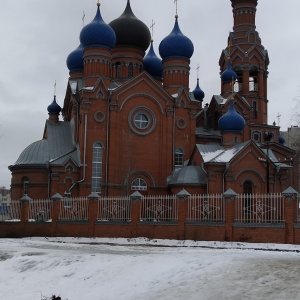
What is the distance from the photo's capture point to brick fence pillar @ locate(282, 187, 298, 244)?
1811 centimetres

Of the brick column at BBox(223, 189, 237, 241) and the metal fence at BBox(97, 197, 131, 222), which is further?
the metal fence at BBox(97, 197, 131, 222)

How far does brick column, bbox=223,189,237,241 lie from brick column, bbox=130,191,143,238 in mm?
3538

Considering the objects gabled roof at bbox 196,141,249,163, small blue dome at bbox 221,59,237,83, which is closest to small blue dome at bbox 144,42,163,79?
small blue dome at bbox 221,59,237,83

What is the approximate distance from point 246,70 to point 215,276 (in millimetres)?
25663

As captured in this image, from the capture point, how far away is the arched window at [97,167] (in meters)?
27.6

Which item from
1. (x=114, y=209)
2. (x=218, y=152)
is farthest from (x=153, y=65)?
(x=114, y=209)

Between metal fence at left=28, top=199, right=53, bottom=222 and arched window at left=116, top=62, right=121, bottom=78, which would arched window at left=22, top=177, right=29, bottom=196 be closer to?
metal fence at left=28, top=199, right=53, bottom=222

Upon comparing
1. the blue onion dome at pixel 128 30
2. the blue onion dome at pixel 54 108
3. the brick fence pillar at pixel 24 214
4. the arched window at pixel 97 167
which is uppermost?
the blue onion dome at pixel 128 30

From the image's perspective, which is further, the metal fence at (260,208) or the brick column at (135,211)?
the brick column at (135,211)

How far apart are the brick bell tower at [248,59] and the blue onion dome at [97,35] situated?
9.42 m

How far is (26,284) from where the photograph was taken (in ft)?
39.1

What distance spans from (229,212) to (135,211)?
385cm

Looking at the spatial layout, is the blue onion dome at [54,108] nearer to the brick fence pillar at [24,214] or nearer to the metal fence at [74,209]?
the brick fence pillar at [24,214]

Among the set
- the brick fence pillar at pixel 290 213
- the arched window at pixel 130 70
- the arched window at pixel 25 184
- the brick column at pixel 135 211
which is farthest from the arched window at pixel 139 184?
the brick fence pillar at pixel 290 213
